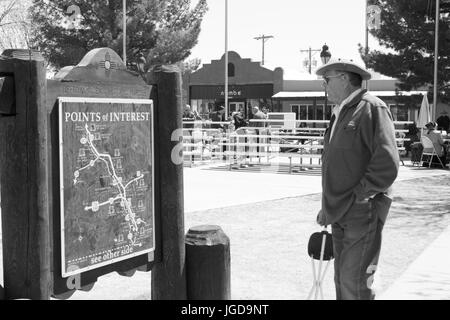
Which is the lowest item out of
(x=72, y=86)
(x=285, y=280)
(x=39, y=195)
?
(x=285, y=280)

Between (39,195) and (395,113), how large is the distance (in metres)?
Answer: 39.8

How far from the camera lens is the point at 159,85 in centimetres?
417

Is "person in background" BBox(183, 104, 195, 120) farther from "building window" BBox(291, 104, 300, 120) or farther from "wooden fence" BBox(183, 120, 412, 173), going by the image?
"building window" BBox(291, 104, 300, 120)

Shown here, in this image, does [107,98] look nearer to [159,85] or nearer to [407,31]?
[159,85]

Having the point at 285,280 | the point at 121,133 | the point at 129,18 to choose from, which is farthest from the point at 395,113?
the point at 121,133

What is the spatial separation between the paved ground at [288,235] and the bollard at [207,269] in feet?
3.28

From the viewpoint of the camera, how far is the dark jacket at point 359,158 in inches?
151

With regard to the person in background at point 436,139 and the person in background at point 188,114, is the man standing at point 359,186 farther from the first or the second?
the person in background at point 188,114

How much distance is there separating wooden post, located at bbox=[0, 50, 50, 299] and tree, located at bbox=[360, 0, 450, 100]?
81.6 feet

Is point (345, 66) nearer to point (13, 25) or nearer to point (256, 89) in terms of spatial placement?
point (13, 25)

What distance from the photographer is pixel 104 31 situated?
32.5 meters

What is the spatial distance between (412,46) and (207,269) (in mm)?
24701

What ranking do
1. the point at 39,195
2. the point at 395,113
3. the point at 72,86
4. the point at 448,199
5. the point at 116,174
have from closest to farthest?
1. the point at 39,195
2. the point at 72,86
3. the point at 116,174
4. the point at 448,199
5. the point at 395,113

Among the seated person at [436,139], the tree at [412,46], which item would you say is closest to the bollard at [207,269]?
the seated person at [436,139]
